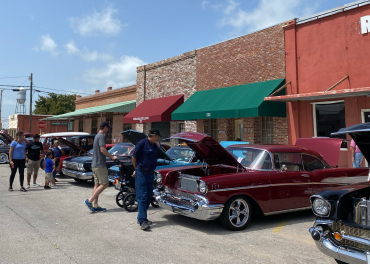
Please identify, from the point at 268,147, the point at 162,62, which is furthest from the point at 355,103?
the point at 162,62

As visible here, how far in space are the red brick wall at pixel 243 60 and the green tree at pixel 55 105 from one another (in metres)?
47.8

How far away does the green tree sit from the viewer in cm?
5953

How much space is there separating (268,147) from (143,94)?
16.7m

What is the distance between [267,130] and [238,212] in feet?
31.3

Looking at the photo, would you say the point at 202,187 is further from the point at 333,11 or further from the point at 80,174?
the point at 333,11

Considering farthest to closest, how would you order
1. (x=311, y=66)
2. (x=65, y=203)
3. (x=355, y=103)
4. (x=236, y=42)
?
(x=236, y=42)
(x=311, y=66)
(x=355, y=103)
(x=65, y=203)

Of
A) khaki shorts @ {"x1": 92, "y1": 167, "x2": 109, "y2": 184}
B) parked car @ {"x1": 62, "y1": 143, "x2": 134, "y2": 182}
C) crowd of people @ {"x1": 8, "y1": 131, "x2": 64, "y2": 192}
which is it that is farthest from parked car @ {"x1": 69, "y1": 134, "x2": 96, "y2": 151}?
khaki shorts @ {"x1": 92, "y1": 167, "x2": 109, "y2": 184}

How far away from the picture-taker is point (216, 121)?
56.1 ft

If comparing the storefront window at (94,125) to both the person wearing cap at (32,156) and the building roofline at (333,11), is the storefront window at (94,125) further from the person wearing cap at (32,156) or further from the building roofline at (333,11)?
the building roofline at (333,11)

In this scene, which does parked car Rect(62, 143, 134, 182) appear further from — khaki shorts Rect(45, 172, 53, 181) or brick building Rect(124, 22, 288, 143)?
brick building Rect(124, 22, 288, 143)

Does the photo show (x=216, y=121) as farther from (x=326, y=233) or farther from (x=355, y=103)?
(x=326, y=233)

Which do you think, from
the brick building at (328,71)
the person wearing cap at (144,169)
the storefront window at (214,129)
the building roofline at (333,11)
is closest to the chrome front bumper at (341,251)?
the person wearing cap at (144,169)

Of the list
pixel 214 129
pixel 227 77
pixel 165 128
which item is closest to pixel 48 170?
pixel 214 129

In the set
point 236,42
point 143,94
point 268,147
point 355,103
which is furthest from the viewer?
point 143,94
